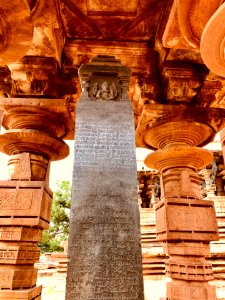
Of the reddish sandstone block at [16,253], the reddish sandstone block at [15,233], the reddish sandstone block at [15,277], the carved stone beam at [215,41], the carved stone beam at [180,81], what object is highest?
the carved stone beam at [180,81]

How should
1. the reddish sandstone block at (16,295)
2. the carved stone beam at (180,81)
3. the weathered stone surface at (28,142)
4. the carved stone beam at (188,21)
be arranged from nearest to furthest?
the carved stone beam at (188,21) < the reddish sandstone block at (16,295) < the weathered stone surface at (28,142) < the carved stone beam at (180,81)

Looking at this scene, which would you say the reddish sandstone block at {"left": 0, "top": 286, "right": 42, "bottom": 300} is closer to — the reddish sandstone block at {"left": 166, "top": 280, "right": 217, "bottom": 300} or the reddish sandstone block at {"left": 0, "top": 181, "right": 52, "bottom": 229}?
the reddish sandstone block at {"left": 0, "top": 181, "right": 52, "bottom": 229}

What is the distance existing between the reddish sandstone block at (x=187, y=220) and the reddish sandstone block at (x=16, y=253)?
1943 millimetres

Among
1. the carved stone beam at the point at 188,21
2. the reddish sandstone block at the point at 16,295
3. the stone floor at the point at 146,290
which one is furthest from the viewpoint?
the stone floor at the point at 146,290

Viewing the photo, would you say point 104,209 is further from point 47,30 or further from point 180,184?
point 47,30

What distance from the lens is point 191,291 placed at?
126 inches

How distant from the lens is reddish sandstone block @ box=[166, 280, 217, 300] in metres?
3.17

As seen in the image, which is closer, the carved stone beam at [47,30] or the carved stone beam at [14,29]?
the carved stone beam at [14,29]

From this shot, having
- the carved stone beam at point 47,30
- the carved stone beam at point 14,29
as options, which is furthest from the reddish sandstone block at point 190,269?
the carved stone beam at point 47,30

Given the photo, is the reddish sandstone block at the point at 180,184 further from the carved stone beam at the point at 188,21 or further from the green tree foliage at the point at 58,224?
Result: the green tree foliage at the point at 58,224

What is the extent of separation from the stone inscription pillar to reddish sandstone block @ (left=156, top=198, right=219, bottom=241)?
3.58 ft

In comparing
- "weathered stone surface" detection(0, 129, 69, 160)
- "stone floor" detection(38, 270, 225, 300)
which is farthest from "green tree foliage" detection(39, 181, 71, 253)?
"weathered stone surface" detection(0, 129, 69, 160)

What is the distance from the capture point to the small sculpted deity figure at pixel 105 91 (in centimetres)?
321

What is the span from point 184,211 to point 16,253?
2421 millimetres
